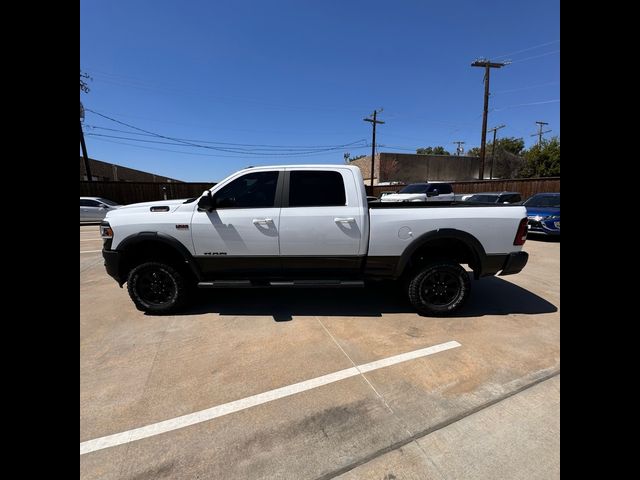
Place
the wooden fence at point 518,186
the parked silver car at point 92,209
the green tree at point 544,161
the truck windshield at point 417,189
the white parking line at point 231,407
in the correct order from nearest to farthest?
the white parking line at point 231,407 < the parked silver car at point 92,209 < the truck windshield at point 417,189 < the wooden fence at point 518,186 < the green tree at point 544,161

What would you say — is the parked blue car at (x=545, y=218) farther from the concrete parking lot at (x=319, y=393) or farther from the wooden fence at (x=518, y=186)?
the concrete parking lot at (x=319, y=393)

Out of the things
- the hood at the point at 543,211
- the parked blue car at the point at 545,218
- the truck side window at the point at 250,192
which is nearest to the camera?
the truck side window at the point at 250,192

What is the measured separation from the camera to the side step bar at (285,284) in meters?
3.65

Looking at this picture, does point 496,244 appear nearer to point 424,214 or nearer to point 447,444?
point 424,214

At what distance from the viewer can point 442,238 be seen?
3707 mm

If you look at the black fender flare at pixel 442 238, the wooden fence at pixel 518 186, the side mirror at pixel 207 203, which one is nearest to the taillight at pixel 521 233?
the black fender flare at pixel 442 238

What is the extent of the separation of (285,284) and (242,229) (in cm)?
88

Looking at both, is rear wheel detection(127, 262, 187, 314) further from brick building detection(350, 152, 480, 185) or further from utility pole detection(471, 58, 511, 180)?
brick building detection(350, 152, 480, 185)

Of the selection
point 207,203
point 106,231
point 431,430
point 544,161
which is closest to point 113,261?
point 106,231

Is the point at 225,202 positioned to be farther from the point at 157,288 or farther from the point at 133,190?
the point at 133,190

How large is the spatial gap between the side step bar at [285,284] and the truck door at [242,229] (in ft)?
0.43

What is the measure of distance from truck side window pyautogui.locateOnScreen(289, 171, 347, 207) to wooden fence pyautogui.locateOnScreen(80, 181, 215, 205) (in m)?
17.4
